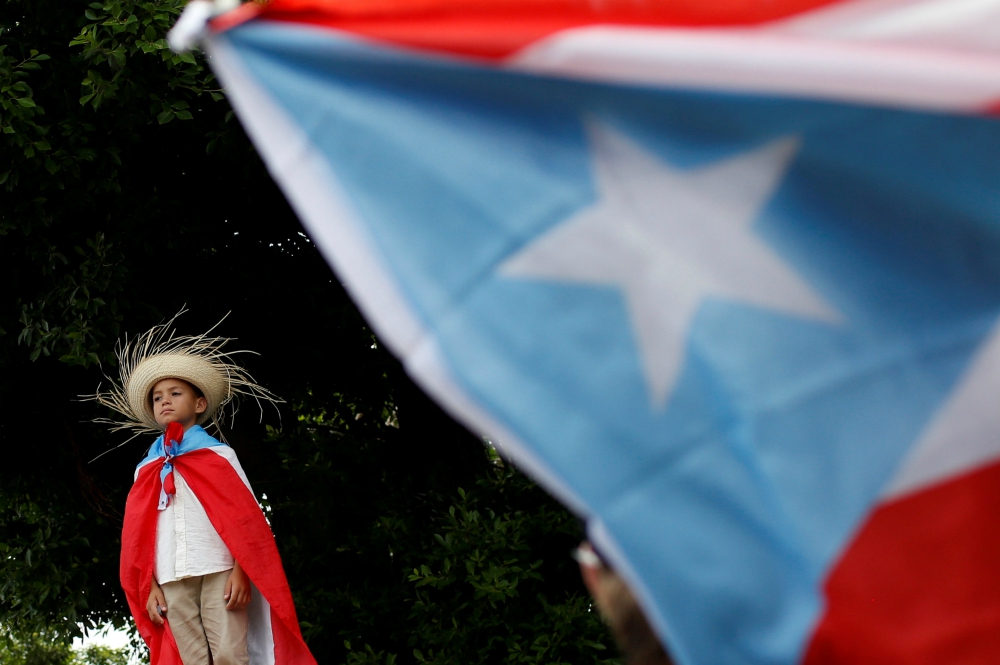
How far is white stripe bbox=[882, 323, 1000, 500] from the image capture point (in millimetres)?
1387

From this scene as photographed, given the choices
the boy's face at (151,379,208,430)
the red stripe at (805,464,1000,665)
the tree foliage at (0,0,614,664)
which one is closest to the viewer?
the red stripe at (805,464,1000,665)

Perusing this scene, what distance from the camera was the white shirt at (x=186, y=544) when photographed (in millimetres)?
4668

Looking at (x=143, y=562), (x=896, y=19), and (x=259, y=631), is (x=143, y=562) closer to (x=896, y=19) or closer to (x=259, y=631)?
(x=259, y=631)

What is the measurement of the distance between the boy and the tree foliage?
1.10 m

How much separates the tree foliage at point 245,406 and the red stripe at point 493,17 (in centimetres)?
386

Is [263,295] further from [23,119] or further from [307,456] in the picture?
[23,119]

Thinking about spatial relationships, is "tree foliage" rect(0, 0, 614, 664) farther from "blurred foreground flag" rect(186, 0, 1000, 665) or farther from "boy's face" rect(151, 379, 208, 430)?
"blurred foreground flag" rect(186, 0, 1000, 665)

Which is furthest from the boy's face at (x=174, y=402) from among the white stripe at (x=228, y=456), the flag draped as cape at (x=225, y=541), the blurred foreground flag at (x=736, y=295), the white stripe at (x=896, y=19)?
the white stripe at (x=896, y=19)

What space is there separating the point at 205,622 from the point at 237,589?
0.70 feet

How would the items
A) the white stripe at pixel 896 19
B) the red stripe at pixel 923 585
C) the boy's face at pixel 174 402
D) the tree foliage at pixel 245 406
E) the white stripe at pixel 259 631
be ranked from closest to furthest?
the red stripe at pixel 923 585, the white stripe at pixel 896 19, the white stripe at pixel 259 631, the boy's face at pixel 174 402, the tree foliage at pixel 245 406

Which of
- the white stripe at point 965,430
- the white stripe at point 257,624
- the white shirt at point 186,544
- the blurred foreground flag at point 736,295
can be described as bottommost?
the white stripe at point 965,430

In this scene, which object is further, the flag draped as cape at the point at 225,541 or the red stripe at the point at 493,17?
the flag draped as cape at the point at 225,541

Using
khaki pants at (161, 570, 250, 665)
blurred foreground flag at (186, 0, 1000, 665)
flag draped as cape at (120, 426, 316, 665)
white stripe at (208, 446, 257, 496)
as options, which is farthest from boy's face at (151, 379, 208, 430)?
blurred foreground flag at (186, 0, 1000, 665)

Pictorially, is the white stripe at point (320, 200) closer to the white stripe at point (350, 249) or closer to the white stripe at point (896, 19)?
the white stripe at point (350, 249)
